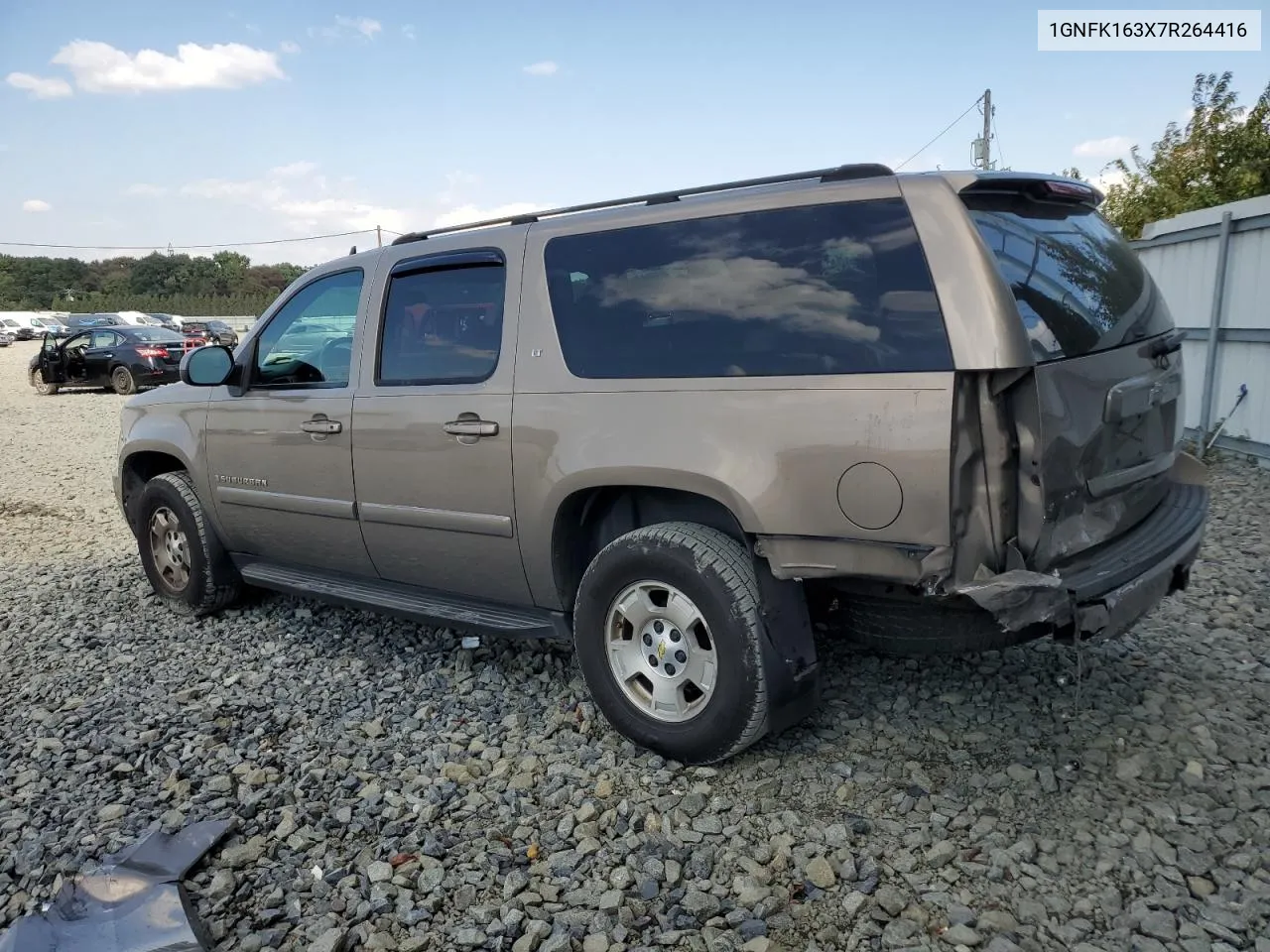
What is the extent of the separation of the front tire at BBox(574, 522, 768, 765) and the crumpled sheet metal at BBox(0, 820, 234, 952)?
4.68ft

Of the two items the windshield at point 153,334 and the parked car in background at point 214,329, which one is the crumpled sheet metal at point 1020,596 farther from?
the parked car in background at point 214,329

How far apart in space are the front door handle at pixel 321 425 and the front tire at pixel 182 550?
3.87ft

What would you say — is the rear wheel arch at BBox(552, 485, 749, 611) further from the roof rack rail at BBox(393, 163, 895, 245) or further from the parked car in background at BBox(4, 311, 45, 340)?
the parked car in background at BBox(4, 311, 45, 340)

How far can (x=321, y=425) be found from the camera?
4.33 metres

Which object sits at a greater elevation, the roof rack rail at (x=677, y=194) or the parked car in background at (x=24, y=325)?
the roof rack rail at (x=677, y=194)

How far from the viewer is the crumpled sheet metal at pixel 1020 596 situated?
2.61m

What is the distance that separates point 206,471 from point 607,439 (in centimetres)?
276

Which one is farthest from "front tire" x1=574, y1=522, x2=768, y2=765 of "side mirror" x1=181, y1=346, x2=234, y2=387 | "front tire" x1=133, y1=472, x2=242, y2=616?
"front tire" x1=133, y1=472, x2=242, y2=616

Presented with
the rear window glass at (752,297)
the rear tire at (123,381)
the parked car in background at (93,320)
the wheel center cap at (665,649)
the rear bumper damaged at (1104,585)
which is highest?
the rear window glass at (752,297)

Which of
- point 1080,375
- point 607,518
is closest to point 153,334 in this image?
point 607,518

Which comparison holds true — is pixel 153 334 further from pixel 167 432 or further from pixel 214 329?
pixel 167 432

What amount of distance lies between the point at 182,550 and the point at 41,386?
20384mm

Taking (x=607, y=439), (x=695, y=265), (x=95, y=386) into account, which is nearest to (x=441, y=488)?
(x=607, y=439)

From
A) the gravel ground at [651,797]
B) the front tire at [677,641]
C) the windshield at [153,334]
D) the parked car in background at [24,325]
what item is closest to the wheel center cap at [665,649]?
the front tire at [677,641]
